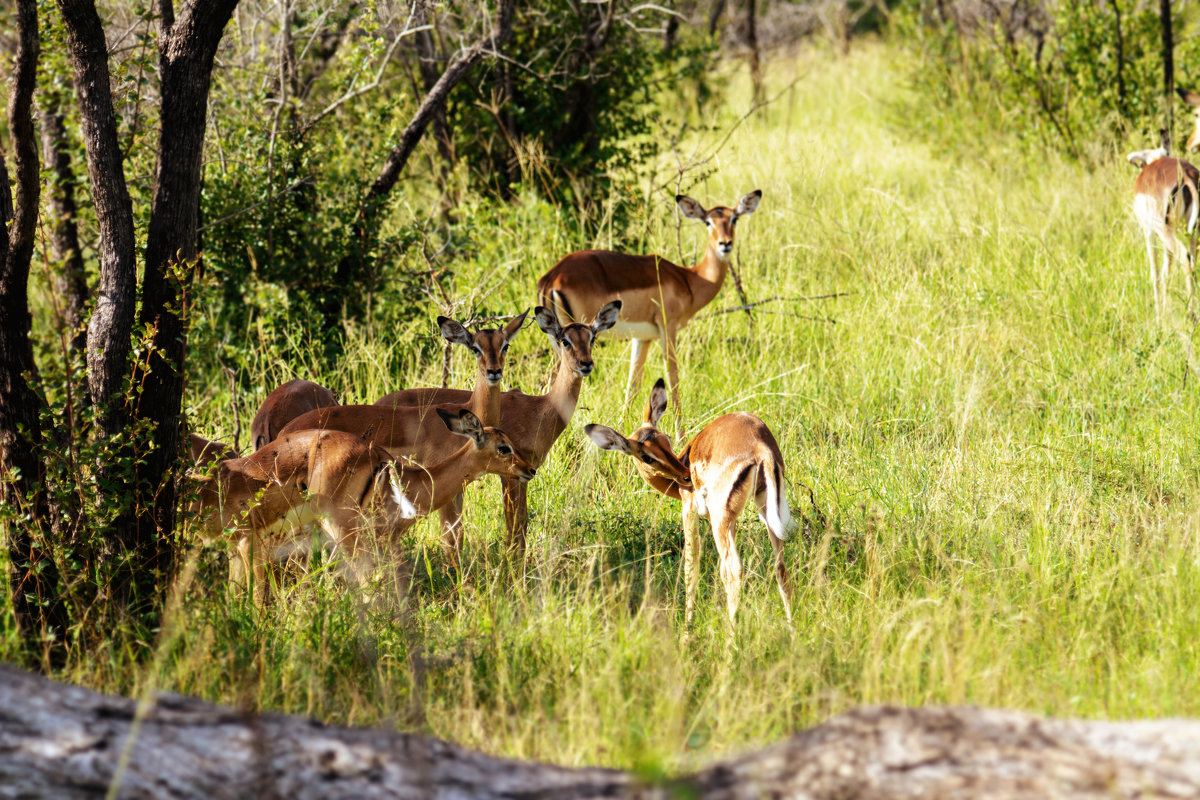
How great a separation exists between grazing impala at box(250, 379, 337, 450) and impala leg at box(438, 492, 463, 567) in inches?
33.7

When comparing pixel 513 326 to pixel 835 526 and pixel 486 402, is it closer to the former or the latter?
pixel 486 402

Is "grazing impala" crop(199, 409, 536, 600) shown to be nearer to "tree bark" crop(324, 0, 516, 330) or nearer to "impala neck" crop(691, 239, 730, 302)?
"tree bark" crop(324, 0, 516, 330)

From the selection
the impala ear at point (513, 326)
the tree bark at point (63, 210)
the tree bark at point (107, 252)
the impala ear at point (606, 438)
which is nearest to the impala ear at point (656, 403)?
the impala ear at point (606, 438)

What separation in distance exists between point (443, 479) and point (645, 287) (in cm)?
231

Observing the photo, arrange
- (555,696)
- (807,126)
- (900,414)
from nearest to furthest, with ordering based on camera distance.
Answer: (555,696) < (900,414) < (807,126)

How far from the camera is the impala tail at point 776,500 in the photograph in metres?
3.75

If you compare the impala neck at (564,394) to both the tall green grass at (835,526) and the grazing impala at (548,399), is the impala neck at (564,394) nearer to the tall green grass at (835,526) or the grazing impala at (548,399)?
the grazing impala at (548,399)

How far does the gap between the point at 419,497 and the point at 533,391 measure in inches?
70.9

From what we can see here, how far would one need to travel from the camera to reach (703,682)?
3.22 metres

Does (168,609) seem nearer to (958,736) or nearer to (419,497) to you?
(419,497)

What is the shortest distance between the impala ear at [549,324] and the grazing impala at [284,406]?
104 cm

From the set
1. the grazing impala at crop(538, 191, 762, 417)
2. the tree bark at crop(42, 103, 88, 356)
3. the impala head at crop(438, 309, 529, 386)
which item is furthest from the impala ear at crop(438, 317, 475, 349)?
the tree bark at crop(42, 103, 88, 356)

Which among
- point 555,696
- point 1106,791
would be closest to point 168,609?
point 555,696

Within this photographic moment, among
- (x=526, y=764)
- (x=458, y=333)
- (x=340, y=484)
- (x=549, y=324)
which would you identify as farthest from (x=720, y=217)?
(x=526, y=764)
